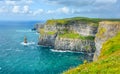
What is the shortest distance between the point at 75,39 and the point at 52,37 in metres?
20.6

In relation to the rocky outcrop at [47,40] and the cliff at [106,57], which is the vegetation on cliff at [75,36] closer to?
the rocky outcrop at [47,40]

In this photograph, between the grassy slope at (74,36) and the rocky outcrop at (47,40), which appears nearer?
the grassy slope at (74,36)

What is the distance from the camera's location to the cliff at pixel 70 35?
161m

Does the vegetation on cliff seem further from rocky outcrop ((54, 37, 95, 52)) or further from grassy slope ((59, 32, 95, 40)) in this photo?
rocky outcrop ((54, 37, 95, 52))

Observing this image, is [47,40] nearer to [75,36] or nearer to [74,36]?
[74,36]

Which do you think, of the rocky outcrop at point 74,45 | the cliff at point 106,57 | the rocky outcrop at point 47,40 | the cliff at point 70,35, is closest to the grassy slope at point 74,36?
the cliff at point 70,35

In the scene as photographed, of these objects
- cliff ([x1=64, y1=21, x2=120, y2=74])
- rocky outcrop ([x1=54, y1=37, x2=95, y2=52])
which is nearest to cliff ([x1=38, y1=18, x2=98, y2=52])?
rocky outcrop ([x1=54, y1=37, x2=95, y2=52])

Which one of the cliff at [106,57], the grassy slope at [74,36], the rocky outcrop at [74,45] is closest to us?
the cliff at [106,57]

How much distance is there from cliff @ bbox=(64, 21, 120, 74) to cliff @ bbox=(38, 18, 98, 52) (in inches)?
2273

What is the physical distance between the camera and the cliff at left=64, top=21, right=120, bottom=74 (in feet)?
71.1

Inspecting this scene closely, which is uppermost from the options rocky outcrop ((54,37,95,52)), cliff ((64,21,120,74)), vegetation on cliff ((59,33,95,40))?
cliff ((64,21,120,74))

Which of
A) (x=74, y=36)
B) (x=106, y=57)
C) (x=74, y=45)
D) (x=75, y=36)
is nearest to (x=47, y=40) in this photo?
(x=74, y=36)

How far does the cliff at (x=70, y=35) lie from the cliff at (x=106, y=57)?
189 ft

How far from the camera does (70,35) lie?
17150 centimetres
